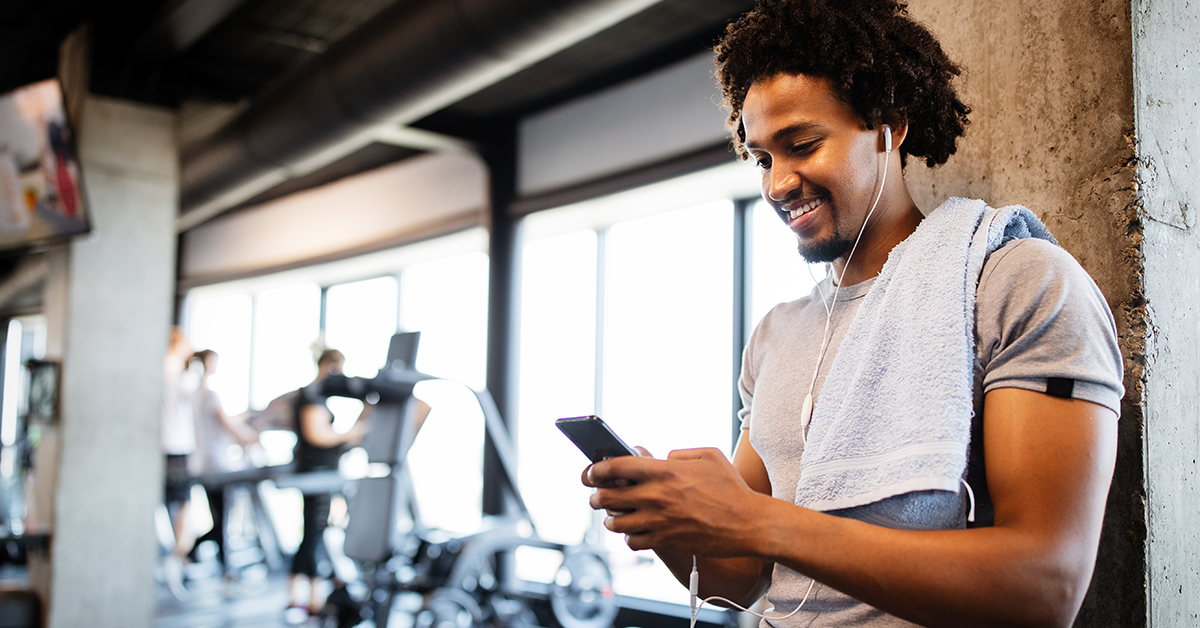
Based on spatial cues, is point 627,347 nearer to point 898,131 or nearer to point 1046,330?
point 898,131

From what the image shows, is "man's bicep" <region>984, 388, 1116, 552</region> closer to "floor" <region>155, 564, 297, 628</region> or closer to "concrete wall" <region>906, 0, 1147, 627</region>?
"concrete wall" <region>906, 0, 1147, 627</region>

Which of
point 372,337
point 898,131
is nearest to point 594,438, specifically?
point 898,131

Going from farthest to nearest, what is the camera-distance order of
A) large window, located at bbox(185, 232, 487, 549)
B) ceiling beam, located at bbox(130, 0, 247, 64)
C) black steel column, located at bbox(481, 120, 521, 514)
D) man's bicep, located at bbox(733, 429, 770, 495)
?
large window, located at bbox(185, 232, 487, 549) < black steel column, located at bbox(481, 120, 521, 514) < ceiling beam, located at bbox(130, 0, 247, 64) < man's bicep, located at bbox(733, 429, 770, 495)

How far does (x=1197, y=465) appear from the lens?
3.55 ft

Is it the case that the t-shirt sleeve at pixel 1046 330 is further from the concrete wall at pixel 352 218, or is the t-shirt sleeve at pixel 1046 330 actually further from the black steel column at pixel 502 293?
the concrete wall at pixel 352 218

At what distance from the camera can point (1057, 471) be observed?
2.48 ft

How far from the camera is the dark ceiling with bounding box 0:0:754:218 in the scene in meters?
4.28

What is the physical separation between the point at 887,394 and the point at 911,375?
0.04 metres

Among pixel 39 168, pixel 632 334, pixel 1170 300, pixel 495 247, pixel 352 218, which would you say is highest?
pixel 352 218

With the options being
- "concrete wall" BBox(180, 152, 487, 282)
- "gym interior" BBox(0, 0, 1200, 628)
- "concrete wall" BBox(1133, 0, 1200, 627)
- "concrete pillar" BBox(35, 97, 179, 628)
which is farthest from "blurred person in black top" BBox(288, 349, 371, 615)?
"concrete wall" BBox(1133, 0, 1200, 627)

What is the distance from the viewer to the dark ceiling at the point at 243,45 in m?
4.28

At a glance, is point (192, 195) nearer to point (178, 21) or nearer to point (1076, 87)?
point (178, 21)

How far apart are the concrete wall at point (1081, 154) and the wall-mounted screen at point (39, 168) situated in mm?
4000

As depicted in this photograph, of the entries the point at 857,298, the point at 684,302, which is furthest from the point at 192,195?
the point at 857,298
